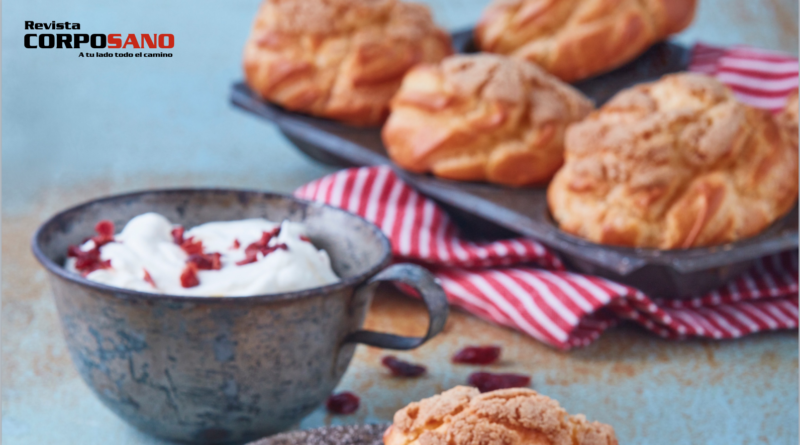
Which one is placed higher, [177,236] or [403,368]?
[177,236]

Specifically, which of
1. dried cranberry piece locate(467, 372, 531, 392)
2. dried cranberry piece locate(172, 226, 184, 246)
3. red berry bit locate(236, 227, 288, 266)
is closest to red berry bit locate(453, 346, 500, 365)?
dried cranberry piece locate(467, 372, 531, 392)

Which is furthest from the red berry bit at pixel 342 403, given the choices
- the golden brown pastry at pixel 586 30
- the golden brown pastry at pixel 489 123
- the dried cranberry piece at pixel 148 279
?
the golden brown pastry at pixel 586 30

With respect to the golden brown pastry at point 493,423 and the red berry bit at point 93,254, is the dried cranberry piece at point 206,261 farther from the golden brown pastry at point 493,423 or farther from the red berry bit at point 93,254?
the golden brown pastry at point 493,423

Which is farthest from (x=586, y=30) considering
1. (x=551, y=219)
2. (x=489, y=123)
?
(x=551, y=219)

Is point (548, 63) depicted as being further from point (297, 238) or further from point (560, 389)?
point (297, 238)

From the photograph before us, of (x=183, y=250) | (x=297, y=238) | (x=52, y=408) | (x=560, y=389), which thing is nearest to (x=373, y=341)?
(x=297, y=238)

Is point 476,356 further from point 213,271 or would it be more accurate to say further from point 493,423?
point 493,423
